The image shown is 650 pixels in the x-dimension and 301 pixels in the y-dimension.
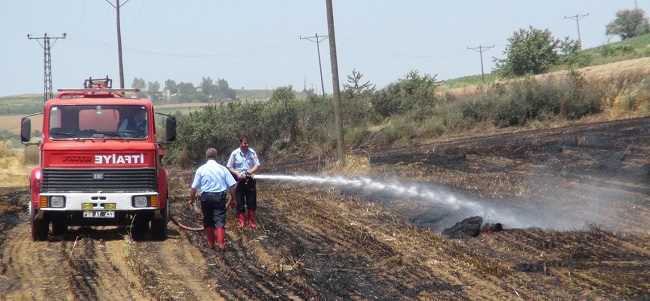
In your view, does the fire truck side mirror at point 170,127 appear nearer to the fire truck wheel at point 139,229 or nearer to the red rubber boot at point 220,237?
the fire truck wheel at point 139,229

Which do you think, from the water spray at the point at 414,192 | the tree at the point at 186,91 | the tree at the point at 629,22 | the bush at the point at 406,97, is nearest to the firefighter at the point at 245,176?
the water spray at the point at 414,192

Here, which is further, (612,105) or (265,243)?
(612,105)

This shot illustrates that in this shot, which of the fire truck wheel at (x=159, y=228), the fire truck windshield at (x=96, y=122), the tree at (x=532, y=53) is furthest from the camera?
the tree at (x=532, y=53)

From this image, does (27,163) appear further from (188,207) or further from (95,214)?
(95,214)

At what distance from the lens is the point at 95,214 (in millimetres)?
14164

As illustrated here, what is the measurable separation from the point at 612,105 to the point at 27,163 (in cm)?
2781

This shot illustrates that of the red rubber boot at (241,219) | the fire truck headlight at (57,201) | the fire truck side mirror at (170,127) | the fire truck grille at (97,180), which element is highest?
the fire truck side mirror at (170,127)

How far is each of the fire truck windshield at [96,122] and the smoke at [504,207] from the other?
561 cm

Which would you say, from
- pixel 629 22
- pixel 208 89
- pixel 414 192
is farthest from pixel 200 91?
pixel 414 192

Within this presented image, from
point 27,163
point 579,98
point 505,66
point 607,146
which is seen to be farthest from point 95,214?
point 505,66

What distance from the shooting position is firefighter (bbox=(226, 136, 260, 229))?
16.3 m

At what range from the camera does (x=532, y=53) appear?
2422 inches

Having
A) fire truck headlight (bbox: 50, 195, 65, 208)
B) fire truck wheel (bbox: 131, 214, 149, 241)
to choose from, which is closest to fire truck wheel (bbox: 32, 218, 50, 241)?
fire truck headlight (bbox: 50, 195, 65, 208)

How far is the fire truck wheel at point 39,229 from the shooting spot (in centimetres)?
1460
